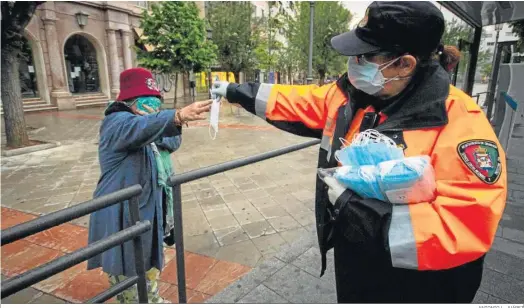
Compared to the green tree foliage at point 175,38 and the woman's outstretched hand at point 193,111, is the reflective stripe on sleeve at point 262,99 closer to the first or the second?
the woman's outstretched hand at point 193,111

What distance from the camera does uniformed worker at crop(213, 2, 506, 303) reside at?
3.22 feet

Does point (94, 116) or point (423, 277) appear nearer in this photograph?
point (423, 277)

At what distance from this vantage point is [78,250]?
1.21m

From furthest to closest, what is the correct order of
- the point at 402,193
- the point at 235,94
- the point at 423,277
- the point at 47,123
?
the point at 47,123
the point at 235,94
the point at 423,277
the point at 402,193

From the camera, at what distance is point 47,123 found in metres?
11.2

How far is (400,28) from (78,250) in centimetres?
138

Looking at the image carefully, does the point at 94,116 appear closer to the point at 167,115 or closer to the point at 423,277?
the point at 167,115

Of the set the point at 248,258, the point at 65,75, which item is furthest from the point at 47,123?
the point at 248,258

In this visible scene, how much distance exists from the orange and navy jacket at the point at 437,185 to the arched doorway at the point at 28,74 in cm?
1724

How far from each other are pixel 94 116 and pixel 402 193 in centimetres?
1405

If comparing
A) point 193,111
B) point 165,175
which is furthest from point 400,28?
point 165,175

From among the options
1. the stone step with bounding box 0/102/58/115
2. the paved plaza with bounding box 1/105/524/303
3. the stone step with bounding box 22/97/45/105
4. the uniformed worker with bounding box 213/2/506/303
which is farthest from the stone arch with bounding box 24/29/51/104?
the uniformed worker with bounding box 213/2/506/303

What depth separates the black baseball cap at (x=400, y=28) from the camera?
1107 millimetres

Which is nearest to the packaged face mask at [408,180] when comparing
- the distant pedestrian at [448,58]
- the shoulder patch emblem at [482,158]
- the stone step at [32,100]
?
the shoulder patch emblem at [482,158]
